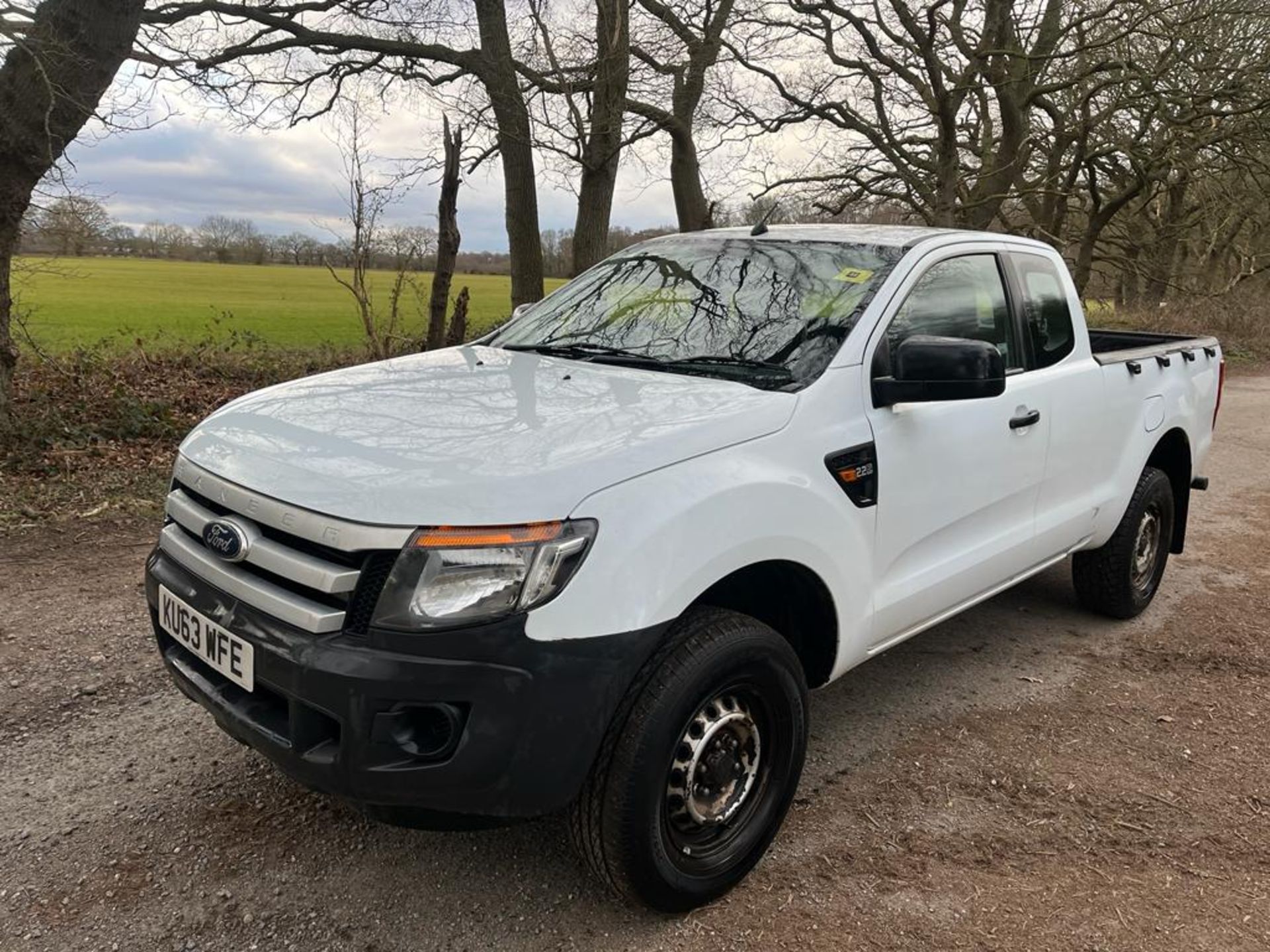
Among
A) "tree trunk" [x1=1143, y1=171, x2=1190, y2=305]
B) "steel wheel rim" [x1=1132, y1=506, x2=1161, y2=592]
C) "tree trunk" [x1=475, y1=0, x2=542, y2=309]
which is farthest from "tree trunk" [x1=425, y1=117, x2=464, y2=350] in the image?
"tree trunk" [x1=1143, y1=171, x2=1190, y2=305]

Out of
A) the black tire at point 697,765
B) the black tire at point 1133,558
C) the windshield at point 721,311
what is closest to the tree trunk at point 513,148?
the windshield at point 721,311

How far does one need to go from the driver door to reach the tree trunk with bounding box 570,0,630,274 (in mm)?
7968

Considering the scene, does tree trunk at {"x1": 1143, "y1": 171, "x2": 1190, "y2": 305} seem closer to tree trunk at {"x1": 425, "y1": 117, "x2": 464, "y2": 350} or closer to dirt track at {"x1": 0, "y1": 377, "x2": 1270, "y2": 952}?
tree trunk at {"x1": 425, "y1": 117, "x2": 464, "y2": 350}

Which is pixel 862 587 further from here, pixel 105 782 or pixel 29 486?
pixel 29 486

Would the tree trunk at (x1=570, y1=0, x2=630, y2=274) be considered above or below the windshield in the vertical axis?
above

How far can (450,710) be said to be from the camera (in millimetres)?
2010

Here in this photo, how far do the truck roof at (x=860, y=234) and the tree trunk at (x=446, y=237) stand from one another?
Result: 6661 millimetres

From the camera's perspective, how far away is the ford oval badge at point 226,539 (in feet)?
7.40

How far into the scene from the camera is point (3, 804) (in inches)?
112

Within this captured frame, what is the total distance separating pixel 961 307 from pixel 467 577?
234 centimetres

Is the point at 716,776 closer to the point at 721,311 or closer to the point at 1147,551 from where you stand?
the point at 721,311

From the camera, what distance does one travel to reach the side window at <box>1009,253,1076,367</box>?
383 cm

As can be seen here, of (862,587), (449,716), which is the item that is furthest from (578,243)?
(449,716)

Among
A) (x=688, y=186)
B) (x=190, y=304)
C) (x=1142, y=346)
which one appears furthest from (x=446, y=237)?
(x=190, y=304)
